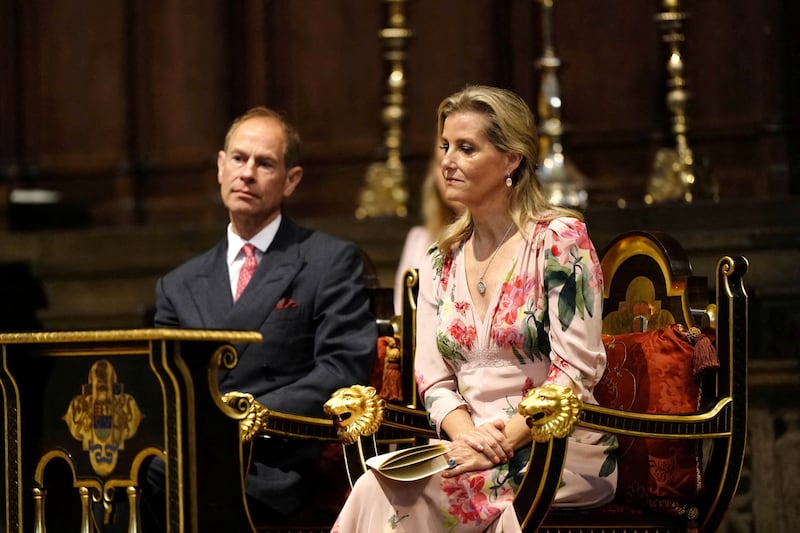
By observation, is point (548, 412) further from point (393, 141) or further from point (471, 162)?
point (393, 141)

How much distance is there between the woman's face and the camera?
3.32 meters

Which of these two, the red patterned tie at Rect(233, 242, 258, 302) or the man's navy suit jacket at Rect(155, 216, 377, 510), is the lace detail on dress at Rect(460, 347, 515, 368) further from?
the red patterned tie at Rect(233, 242, 258, 302)

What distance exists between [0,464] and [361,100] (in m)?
3.38

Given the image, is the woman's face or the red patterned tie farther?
the red patterned tie

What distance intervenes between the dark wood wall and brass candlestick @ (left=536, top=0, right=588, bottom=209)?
49cm

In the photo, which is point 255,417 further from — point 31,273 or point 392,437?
point 31,273

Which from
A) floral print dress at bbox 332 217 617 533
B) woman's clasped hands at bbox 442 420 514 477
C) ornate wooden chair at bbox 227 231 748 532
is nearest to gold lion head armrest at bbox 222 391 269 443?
ornate wooden chair at bbox 227 231 748 532

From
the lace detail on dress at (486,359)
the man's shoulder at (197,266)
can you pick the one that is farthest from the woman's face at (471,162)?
the man's shoulder at (197,266)

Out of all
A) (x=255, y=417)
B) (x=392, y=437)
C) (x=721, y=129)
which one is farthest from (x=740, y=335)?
(x=721, y=129)

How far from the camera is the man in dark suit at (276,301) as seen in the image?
3684mm

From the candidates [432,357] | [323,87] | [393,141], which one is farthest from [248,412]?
[323,87]

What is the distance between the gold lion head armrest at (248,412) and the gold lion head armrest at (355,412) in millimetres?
171

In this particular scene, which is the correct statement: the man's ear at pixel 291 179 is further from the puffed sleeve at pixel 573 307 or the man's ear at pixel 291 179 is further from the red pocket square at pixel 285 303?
the puffed sleeve at pixel 573 307

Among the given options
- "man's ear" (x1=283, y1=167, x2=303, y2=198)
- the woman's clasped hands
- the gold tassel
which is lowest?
the woman's clasped hands
